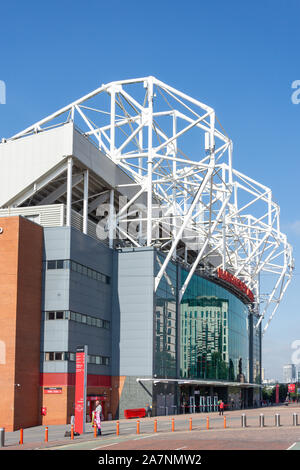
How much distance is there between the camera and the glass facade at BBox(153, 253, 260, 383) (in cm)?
5903

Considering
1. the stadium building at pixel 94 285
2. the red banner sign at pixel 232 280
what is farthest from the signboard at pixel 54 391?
the red banner sign at pixel 232 280

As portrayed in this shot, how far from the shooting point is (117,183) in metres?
61.2

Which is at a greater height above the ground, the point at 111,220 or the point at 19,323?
the point at 111,220

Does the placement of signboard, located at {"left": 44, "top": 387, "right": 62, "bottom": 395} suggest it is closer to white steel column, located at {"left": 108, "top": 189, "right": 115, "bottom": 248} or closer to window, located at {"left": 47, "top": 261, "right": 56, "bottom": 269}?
window, located at {"left": 47, "top": 261, "right": 56, "bottom": 269}

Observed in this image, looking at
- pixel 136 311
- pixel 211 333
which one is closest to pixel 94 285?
pixel 136 311

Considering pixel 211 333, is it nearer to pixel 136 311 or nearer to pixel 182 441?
pixel 136 311

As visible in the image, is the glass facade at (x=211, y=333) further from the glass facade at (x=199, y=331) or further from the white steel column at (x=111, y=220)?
the white steel column at (x=111, y=220)

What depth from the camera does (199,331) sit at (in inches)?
2746

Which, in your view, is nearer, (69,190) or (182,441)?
(182,441)

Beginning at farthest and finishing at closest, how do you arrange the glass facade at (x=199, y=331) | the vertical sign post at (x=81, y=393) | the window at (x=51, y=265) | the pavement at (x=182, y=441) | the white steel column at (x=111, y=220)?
the white steel column at (x=111, y=220) < the glass facade at (x=199, y=331) < the window at (x=51, y=265) < the vertical sign post at (x=81, y=393) < the pavement at (x=182, y=441)

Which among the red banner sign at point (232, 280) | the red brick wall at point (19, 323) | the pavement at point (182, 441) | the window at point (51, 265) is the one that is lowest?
the pavement at point (182, 441)

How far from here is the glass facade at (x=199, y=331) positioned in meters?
59.0
